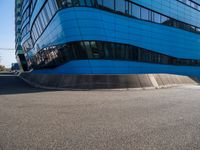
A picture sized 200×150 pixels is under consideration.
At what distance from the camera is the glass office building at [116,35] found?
29.5m

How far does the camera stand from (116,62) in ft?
104

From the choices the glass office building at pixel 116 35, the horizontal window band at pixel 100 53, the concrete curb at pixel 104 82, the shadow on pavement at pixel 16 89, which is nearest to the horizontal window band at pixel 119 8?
the glass office building at pixel 116 35

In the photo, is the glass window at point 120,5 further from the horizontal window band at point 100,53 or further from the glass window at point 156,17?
the glass window at point 156,17

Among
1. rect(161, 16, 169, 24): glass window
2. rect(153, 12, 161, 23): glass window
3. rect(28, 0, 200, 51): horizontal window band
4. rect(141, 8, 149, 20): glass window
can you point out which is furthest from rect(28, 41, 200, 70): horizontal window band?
rect(161, 16, 169, 24): glass window

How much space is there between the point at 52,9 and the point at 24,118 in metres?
28.4

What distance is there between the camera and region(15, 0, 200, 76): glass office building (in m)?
29.5

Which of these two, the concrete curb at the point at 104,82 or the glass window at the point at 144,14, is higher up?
the glass window at the point at 144,14

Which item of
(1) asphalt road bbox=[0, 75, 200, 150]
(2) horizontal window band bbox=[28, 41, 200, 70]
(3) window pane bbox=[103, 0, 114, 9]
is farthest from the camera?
(3) window pane bbox=[103, 0, 114, 9]

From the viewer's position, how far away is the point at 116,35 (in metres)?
31.9

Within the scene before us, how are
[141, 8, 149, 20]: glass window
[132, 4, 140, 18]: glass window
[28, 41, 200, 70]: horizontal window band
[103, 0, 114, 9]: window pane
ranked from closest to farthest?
1. [28, 41, 200, 70]: horizontal window band
2. [103, 0, 114, 9]: window pane
3. [132, 4, 140, 18]: glass window
4. [141, 8, 149, 20]: glass window

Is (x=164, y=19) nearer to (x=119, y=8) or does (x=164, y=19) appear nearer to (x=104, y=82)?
(x=119, y=8)

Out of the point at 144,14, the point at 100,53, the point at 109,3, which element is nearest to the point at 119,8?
the point at 109,3

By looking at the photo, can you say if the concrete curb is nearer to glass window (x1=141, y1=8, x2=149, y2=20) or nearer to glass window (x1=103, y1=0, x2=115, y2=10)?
glass window (x1=103, y1=0, x2=115, y2=10)

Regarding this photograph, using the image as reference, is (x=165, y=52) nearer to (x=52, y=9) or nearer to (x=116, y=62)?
(x=116, y=62)
